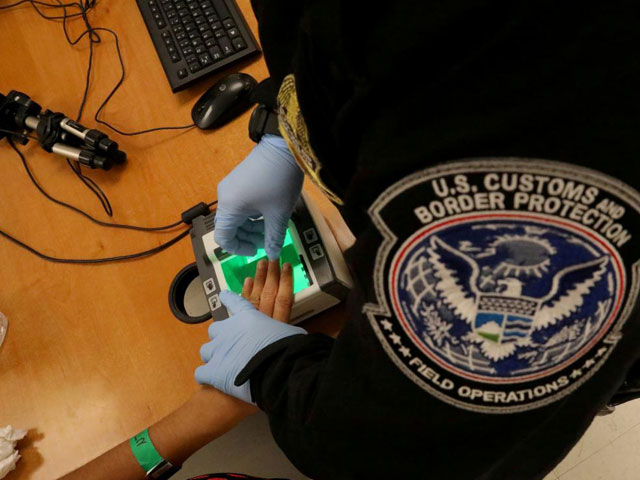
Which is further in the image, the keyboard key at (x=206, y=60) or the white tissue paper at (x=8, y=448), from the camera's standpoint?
the keyboard key at (x=206, y=60)

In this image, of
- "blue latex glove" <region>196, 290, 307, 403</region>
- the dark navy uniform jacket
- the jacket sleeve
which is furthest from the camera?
"blue latex glove" <region>196, 290, 307, 403</region>

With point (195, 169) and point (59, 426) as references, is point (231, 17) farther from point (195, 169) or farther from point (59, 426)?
point (59, 426)

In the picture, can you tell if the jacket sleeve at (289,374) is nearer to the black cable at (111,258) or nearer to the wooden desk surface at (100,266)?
the wooden desk surface at (100,266)

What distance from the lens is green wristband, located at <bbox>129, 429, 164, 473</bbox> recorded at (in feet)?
2.06

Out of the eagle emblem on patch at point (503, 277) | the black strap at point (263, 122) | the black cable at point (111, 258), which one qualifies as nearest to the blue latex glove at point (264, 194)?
the black strap at point (263, 122)

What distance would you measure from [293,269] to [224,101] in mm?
345

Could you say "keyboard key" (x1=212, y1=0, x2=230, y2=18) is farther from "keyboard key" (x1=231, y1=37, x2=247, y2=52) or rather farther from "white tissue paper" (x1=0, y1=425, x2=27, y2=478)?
"white tissue paper" (x1=0, y1=425, x2=27, y2=478)

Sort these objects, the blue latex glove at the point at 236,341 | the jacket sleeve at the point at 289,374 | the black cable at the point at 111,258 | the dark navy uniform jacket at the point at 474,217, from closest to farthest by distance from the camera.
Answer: the dark navy uniform jacket at the point at 474,217
the jacket sleeve at the point at 289,374
the blue latex glove at the point at 236,341
the black cable at the point at 111,258

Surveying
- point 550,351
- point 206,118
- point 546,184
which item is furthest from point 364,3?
point 206,118

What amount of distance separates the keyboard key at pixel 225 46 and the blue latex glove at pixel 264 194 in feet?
0.78

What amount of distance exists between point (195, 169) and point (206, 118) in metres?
0.10

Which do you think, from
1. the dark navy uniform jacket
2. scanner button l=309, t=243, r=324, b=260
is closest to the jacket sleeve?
the dark navy uniform jacket

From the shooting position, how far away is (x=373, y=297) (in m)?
0.31

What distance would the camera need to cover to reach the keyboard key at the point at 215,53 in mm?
787
